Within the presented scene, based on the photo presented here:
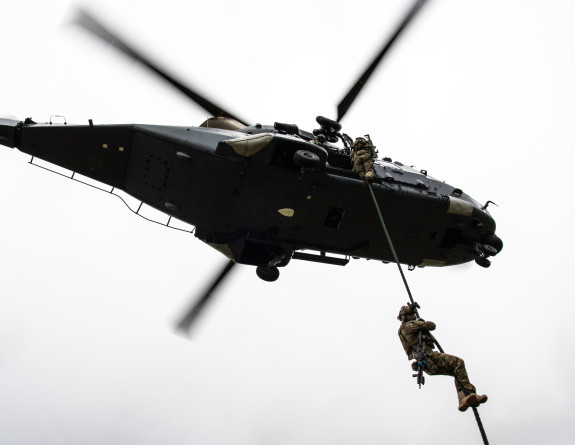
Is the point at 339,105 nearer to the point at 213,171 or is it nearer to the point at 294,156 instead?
the point at 294,156

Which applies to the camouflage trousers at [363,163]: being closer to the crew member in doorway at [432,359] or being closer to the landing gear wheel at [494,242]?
the crew member in doorway at [432,359]

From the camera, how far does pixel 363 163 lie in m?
9.89

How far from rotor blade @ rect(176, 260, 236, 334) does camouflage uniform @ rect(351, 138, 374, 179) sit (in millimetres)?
4190

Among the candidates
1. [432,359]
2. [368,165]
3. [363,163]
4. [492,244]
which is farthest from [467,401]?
[492,244]

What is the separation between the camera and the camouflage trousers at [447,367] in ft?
18.9

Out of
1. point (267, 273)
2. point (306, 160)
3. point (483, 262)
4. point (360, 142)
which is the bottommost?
point (267, 273)

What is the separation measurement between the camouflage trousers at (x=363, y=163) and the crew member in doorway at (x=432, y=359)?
12.3ft

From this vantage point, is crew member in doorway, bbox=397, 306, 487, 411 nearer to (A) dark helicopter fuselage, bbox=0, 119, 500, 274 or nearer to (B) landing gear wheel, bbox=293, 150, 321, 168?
(B) landing gear wheel, bbox=293, 150, 321, 168

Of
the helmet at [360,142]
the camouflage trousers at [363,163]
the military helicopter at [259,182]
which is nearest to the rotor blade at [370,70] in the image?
the military helicopter at [259,182]

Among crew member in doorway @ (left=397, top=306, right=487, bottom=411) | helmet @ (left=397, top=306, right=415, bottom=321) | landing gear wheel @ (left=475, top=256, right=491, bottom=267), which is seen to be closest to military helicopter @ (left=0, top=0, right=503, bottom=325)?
Result: landing gear wheel @ (left=475, top=256, right=491, bottom=267)

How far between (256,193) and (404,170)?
146 inches

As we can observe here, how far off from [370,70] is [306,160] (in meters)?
2.81

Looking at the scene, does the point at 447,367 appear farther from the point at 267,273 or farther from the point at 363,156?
the point at 267,273

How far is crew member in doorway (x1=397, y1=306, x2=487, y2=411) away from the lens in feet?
18.2
